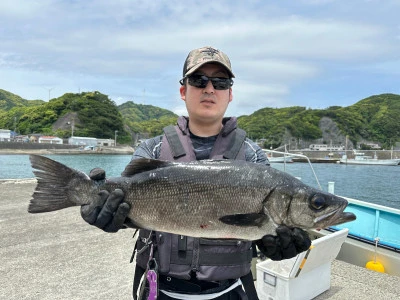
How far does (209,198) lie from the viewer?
249cm

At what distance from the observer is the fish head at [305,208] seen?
2543 millimetres

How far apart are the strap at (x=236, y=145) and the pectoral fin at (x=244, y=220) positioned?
54 centimetres

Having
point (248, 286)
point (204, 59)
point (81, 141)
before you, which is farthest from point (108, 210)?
point (81, 141)

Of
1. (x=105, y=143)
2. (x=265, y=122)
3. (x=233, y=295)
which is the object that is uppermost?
(x=265, y=122)

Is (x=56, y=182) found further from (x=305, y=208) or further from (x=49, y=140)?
(x=49, y=140)

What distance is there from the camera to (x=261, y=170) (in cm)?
259

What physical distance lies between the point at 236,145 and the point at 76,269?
16.3 ft

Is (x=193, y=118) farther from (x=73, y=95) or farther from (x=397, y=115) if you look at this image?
(x=397, y=115)

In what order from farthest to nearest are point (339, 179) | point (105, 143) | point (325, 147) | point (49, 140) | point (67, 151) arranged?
point (325, 147)
point (105, 143)
point (49, 140)
point (67, 151)
point (339, 179)

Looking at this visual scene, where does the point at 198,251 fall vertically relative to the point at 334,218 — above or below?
below

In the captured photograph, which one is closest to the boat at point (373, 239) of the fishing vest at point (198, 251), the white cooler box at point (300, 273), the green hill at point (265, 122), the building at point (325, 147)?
the white cooler box at point (300, 273)

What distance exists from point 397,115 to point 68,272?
167771 mm

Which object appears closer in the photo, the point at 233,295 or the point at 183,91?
the point at 233,295

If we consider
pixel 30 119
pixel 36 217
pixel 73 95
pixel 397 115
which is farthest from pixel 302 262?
pixel 397 115
